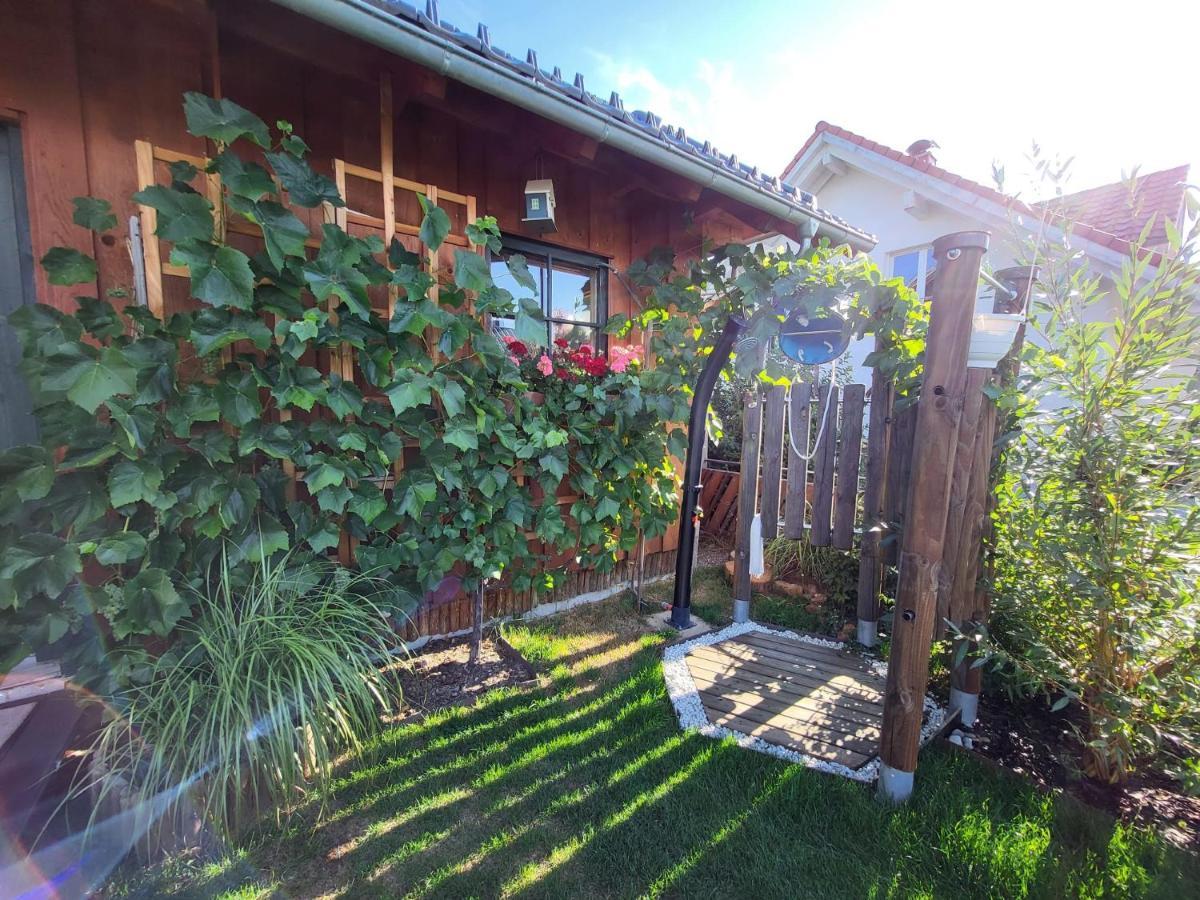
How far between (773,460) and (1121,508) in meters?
1.80

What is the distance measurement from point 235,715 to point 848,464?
3314mm

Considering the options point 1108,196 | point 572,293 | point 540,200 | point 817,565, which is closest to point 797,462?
point 817,565

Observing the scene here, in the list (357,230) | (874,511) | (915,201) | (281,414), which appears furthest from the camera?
(915,201)

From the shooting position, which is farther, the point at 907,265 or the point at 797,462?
Answer: the point at 907,265

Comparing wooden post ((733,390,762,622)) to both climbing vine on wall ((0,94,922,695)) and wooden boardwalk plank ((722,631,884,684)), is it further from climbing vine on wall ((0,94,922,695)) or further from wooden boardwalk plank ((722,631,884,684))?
climbing vine on wall ((0,94,922,695))

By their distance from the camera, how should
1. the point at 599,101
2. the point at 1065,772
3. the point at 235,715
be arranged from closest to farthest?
the point at 235,715
the point at 1065,772
the point at 599,101

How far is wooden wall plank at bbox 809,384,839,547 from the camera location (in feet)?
10.7

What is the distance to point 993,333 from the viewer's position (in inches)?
75.9

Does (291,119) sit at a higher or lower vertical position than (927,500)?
higher

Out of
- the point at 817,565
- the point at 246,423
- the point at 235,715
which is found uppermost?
the point at 246,423

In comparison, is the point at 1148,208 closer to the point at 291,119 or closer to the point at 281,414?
the point at 291,119

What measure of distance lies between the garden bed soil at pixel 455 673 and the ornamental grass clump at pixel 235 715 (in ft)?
1.80

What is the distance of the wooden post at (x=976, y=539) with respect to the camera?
2236 mm

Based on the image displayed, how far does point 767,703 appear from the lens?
8.57ft
